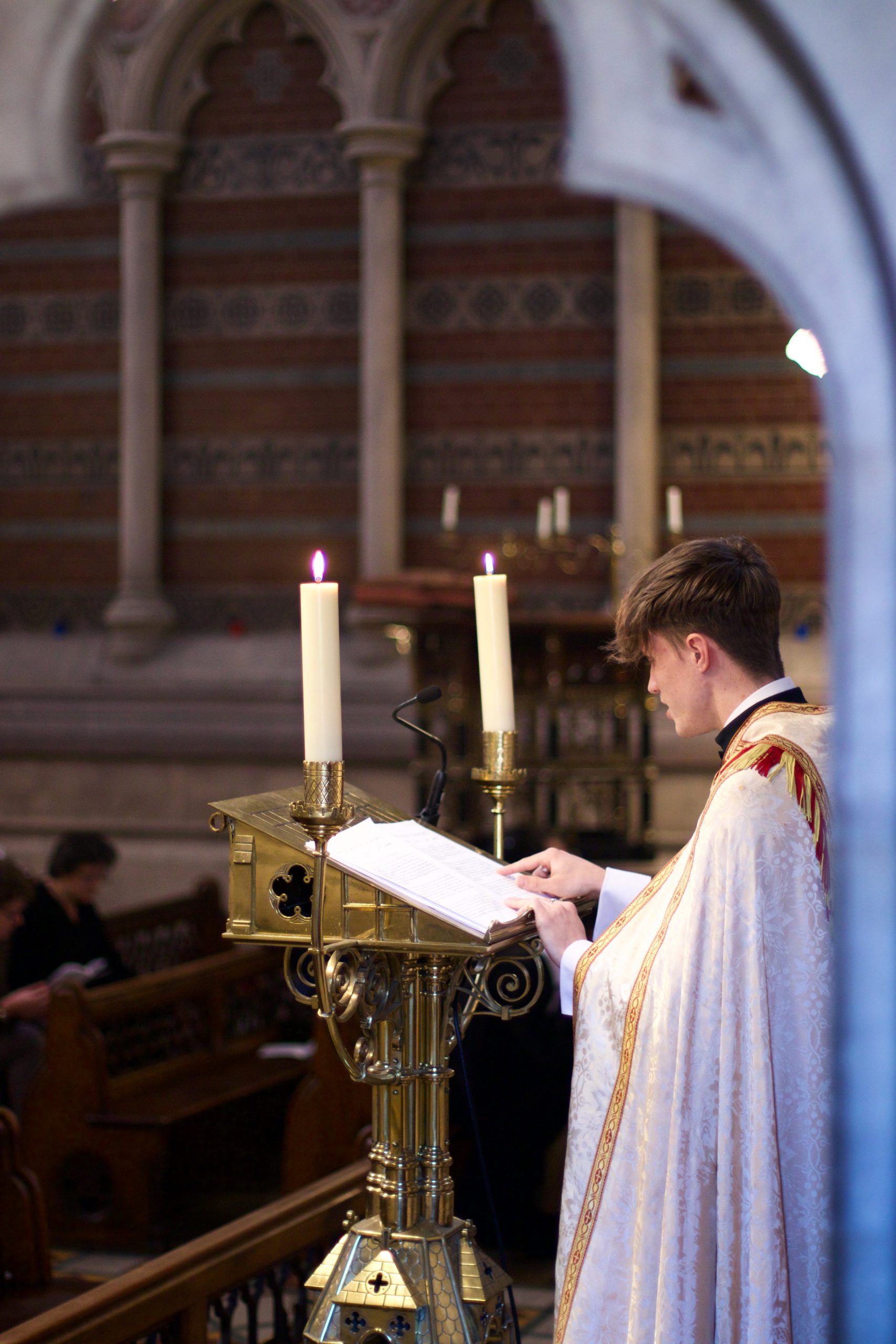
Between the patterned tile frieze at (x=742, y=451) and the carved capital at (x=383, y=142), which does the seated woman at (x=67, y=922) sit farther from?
the carved capital at (x=383, y=142)

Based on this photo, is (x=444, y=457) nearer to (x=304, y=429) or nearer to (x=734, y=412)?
(x=304, y=429)

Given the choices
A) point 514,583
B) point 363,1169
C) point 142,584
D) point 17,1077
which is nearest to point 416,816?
point 363,1169

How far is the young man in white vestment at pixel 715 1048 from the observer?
175 centimetres

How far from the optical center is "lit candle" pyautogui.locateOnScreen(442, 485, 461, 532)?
629 cm

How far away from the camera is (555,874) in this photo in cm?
201

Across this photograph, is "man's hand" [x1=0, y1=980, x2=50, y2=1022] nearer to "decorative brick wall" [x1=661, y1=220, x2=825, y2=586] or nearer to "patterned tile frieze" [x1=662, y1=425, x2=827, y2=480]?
"decorative brick wall" [x1=661, y1=220, x2=825, y2=586]

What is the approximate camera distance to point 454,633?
5.81 meters

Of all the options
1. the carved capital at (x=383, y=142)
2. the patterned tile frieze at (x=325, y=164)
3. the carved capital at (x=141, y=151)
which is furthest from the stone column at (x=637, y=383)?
the carved capital at (x=141, y=151)

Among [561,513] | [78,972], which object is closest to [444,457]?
[561,513]

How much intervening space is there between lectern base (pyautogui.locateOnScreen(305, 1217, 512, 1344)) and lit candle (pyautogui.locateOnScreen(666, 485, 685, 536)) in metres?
4.26

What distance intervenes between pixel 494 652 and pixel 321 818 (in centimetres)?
51

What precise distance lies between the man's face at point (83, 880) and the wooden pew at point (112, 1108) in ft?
1.53

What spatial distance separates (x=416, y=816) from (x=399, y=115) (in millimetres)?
5533

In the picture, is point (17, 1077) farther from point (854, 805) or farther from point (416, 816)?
point (854, 805)
